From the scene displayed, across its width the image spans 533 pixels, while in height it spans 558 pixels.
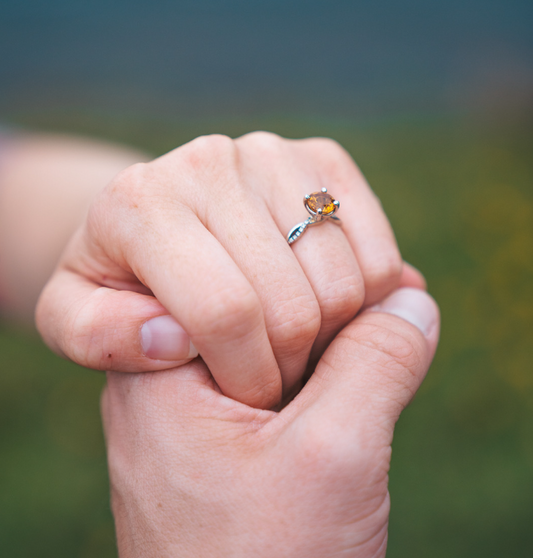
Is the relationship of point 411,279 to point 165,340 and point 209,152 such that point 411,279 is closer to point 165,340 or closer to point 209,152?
point 209,152

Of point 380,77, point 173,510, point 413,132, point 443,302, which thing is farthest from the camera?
point 380,77

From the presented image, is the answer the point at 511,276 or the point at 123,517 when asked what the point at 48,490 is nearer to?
the point at 123,517

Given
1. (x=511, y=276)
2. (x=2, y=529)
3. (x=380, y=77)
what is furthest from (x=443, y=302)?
(x=380, y=77)

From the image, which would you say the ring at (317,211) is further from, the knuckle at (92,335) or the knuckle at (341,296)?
the knuckle at (92,335)

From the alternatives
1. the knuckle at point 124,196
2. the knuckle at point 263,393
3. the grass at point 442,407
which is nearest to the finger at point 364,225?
the knuckle at point 263,393

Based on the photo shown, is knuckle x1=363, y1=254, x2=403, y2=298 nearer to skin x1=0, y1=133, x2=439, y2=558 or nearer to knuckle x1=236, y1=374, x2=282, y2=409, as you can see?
skin x1=0, y1=133, x2=439, y2=558
